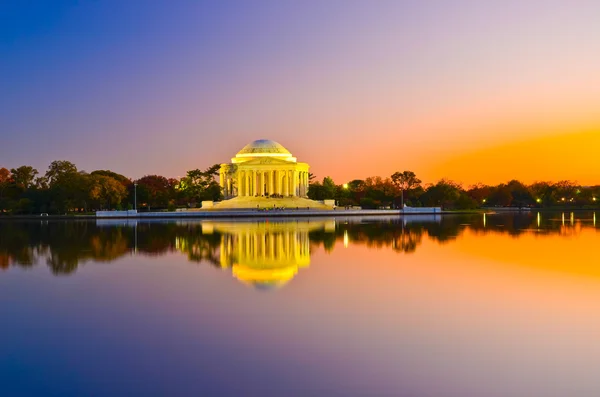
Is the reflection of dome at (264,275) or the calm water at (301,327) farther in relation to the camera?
the reflection of dome at (264,275)

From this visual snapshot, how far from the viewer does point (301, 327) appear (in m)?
13.0

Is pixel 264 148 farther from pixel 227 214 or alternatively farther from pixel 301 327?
pixel 301 327

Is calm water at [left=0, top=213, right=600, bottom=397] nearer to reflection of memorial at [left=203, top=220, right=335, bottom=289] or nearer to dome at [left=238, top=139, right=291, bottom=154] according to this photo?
reflection of memorial at [left=203, top=220, right=335, bottom=289]

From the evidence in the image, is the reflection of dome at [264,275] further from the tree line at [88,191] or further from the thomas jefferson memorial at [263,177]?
the thomas jefferson memorial at [263,177]

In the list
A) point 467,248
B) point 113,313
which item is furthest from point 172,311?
point 467,248

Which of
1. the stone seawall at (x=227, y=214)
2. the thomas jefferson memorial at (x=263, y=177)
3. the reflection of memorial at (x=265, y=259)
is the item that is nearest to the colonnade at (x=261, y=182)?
the thomas jefferson memorial at (x=263, y=177)

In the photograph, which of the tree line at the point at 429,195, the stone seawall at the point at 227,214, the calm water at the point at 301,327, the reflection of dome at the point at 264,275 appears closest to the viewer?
the calm water at the point at 301,327

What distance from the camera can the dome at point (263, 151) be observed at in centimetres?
11938

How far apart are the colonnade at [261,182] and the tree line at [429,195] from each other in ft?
13.8

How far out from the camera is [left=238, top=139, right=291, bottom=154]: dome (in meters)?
120

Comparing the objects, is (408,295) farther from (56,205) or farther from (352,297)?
(56,205)

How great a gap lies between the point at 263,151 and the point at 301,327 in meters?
108

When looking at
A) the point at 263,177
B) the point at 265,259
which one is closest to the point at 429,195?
the point at 263,177

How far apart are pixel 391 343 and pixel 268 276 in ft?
30.7
